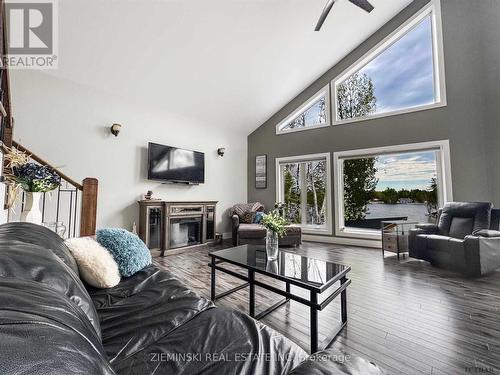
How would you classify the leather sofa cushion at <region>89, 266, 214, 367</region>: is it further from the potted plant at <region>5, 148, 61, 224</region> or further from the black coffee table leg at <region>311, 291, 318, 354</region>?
the potted plant at <region>5, 148, 61, 224</region>

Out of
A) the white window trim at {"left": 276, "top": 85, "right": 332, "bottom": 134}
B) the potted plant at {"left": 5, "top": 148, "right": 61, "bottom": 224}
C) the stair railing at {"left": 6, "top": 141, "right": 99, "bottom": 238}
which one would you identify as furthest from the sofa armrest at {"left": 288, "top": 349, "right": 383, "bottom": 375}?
the white window trim at {"left": 276, "top": 85, "right": 332, "bottom": 134}

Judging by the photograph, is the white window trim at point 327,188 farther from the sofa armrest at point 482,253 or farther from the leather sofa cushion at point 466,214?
the sofa armrest at point 482,253

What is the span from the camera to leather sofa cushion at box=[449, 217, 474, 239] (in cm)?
311

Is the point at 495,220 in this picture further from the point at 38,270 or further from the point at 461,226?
the point at 38,270

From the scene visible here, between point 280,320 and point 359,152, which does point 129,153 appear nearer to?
point 280,320

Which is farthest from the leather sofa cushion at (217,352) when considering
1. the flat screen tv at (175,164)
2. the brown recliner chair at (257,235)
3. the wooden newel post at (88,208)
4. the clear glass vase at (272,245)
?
the flat screen tv at (175,164)

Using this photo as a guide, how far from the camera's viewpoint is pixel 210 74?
3904 millimetres

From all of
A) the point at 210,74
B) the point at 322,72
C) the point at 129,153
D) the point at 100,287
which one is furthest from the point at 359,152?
the point at 100,287

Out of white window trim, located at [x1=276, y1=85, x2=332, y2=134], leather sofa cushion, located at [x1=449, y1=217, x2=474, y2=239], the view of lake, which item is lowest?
leather sofa cushion, located at [x1=449, y1=217, x2=474, y2=239]

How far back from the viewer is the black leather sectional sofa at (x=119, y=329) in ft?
1.04

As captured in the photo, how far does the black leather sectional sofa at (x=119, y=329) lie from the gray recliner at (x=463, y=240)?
9.73 ft

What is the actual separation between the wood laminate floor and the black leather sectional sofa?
0.86 metres

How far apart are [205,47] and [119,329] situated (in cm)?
370

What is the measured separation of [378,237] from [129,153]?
15.7 ft
